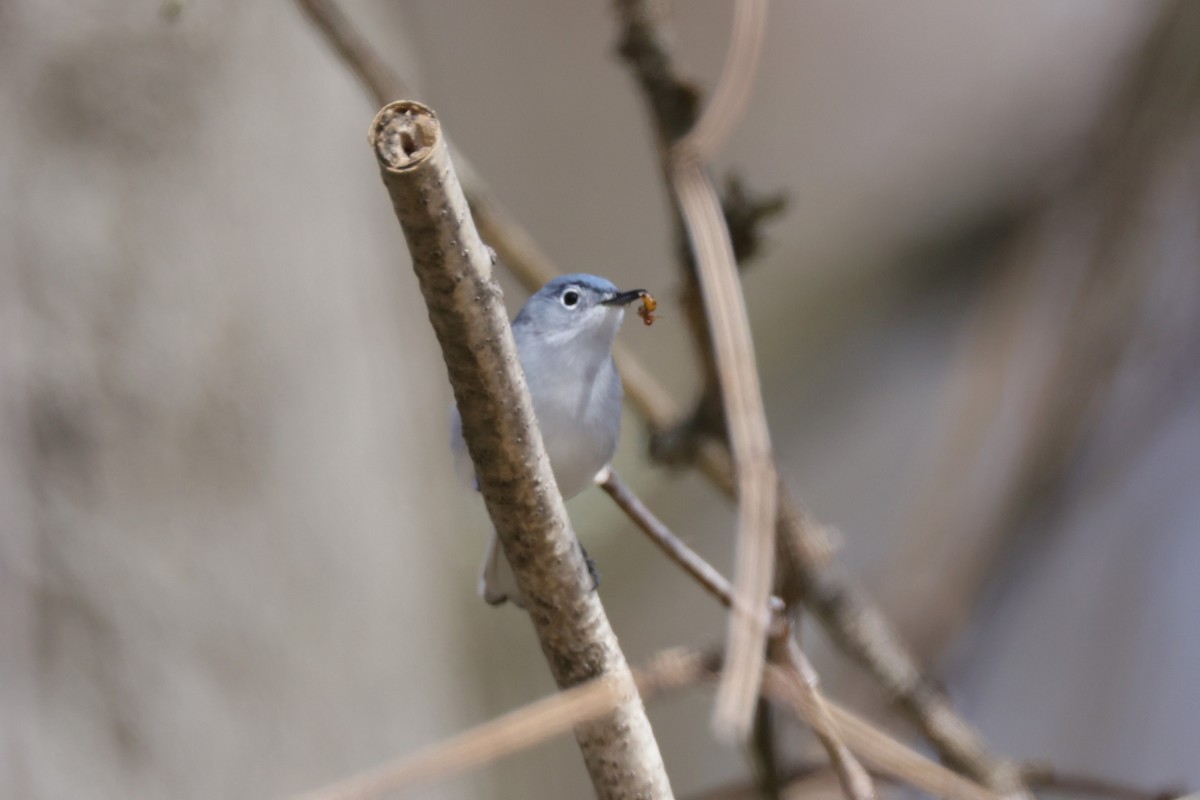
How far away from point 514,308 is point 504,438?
1233 millimetres

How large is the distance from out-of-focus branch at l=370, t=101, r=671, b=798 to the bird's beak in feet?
1.07

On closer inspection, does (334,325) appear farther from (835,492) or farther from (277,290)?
(835,492)

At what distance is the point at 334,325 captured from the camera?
1.56 metres

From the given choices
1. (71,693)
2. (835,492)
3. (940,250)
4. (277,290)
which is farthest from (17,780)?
(940,250)

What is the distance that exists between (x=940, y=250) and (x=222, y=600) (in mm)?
1872

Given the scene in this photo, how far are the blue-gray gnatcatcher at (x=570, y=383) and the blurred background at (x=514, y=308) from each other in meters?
0.43

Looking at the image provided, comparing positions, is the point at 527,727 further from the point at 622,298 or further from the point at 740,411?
the point at 622,298

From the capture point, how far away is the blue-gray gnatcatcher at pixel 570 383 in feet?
2.63

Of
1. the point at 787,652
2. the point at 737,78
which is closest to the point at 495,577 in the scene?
the point at 787,652

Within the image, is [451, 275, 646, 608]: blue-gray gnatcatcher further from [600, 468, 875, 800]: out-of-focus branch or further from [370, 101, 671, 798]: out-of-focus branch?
[370, 101, 671, 798]: out-of-focus branch

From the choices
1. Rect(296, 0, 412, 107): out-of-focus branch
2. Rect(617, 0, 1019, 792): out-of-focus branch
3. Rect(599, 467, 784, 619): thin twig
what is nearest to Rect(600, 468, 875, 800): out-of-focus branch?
Rect(599, 467, 784, 619): thin twig

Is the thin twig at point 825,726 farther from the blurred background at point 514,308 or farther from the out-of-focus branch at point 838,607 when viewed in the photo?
the blurred background at point 514,308

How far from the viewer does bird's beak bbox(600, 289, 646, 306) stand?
854 mm

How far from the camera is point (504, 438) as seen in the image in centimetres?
52
